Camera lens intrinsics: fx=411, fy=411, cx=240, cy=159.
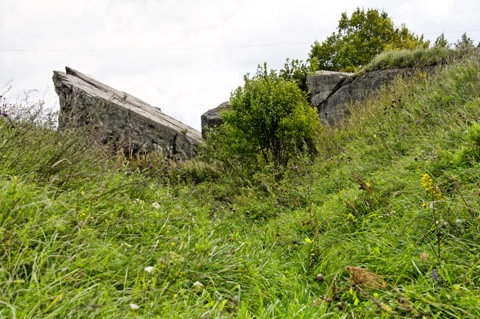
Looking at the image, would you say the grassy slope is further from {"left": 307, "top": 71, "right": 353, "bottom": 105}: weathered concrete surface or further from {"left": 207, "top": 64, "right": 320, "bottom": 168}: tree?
{"left": 307, "top": 71, "right": 353, "bottom": 105}: weathered concrete surface

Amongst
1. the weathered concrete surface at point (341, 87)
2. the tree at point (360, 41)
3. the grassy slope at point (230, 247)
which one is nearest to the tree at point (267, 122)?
the weathered concrete surface at point (341, 87)

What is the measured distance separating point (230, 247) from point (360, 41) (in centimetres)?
2559

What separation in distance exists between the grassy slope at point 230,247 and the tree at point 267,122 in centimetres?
344

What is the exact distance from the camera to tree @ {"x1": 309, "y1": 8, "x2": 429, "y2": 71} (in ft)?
83.7

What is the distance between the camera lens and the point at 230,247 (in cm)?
329

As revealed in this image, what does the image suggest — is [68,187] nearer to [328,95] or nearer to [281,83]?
[281,83]

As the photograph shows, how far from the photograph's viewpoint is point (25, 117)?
15.6 ft

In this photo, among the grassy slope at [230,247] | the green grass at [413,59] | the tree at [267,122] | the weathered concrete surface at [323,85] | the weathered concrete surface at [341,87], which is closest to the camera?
the grassy slope at [230,247]

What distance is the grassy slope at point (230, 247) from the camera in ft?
7.23

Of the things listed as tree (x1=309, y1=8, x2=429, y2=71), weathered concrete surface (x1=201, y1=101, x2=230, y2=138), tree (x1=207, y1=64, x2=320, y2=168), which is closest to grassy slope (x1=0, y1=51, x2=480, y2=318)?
tree (x1=207, y1=64, x2=320, y2=168)

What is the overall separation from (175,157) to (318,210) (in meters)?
7.82

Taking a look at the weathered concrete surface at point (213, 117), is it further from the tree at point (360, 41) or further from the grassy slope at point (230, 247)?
the tree at point (360, 41)

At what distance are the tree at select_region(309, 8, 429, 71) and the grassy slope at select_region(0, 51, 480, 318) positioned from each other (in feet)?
68.9

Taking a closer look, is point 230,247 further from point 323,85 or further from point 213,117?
point 213,117
